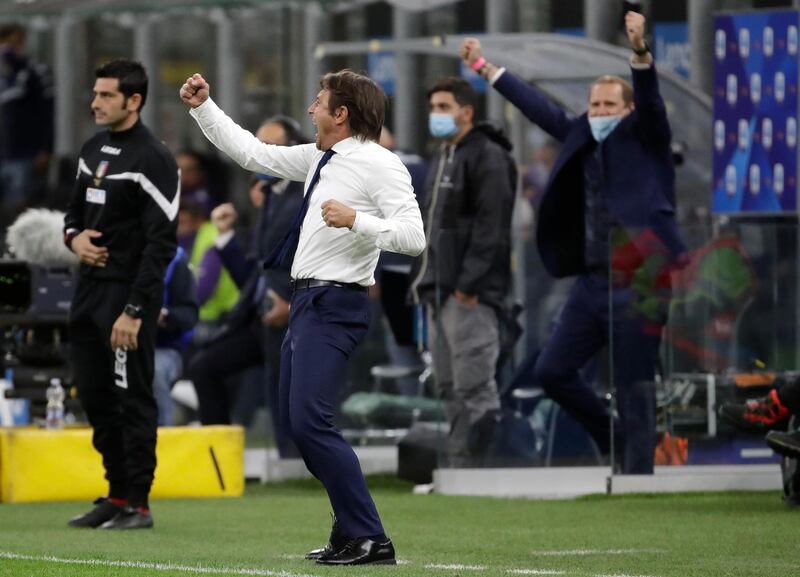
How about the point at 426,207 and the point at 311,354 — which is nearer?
the point at 311,354

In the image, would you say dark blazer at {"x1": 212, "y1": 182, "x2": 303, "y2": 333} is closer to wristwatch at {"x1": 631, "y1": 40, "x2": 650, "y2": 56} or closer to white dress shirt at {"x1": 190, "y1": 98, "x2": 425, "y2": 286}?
wristwatch at {"x1": 631, "y1": 40, "x2": 650, "y2": 56}

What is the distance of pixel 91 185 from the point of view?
1076 centimetres

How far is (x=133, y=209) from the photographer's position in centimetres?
1074

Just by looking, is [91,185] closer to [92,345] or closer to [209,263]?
[92,345]

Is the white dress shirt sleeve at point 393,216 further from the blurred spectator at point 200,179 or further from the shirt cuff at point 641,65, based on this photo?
the blurred spectator at point 200,179

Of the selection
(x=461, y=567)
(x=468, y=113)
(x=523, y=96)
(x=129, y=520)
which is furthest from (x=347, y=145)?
(x=468, y=113)

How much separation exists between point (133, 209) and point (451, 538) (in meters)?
2.14

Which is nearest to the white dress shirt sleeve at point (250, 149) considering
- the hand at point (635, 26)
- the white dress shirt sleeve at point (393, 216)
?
the white dress shirt sleeve at point (393, 216)

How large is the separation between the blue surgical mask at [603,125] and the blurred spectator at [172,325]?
10.3 feet

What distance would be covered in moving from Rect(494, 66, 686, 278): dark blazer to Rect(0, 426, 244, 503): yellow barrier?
2.14m

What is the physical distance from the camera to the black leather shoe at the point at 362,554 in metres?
8.61

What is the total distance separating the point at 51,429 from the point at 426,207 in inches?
97.0

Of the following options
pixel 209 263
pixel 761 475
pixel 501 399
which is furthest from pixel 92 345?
pixel 209 263

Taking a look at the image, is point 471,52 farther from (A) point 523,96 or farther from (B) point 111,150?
(B) point 111,150
